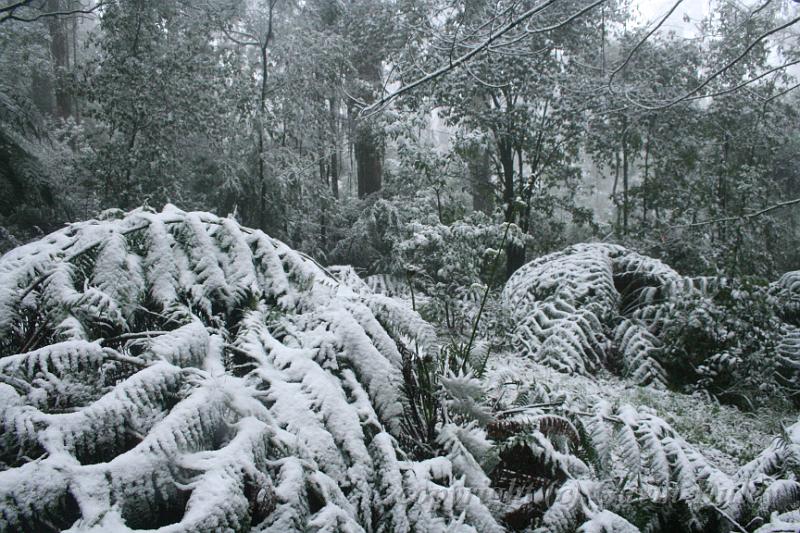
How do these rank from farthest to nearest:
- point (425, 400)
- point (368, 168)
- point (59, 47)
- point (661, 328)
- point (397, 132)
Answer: point (59, 47) → point (368, 168) → point (397, 132) → point (661, 328) → point (425, 400)

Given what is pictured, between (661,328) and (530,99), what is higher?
(530,99)

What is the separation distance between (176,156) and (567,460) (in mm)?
6658

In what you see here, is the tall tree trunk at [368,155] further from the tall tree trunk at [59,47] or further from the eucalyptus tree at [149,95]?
the tall tree trunk at [59,47]

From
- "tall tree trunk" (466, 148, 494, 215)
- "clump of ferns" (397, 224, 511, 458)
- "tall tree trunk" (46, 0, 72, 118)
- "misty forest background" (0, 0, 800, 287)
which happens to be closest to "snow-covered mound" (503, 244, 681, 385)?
"misty forest background" (0, 0, 800, 287)

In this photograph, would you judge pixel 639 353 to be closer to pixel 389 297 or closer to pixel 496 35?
pixel 496 35

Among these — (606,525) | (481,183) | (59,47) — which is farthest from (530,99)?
(59,47)

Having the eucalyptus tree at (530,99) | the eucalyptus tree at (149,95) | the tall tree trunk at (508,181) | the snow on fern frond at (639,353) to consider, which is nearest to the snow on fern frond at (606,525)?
the snow on fern frond at (639,353)

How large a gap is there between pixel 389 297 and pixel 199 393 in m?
0.74

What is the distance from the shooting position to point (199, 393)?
2.63 ft

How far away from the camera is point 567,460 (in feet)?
3.91

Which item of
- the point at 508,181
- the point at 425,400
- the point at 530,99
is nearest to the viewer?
the point at 425,400

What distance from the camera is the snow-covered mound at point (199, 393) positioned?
2.13ft

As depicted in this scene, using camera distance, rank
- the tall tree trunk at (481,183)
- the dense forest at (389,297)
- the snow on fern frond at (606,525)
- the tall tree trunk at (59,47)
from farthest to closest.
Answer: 1. the tall tree trunk at (59,47)
2. the tall tree trunk at (481,183)
3. the snow on fern frond at (606,525)
4. the dense forest at (389,297)

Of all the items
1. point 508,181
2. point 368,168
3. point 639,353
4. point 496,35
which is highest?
point 368,168
